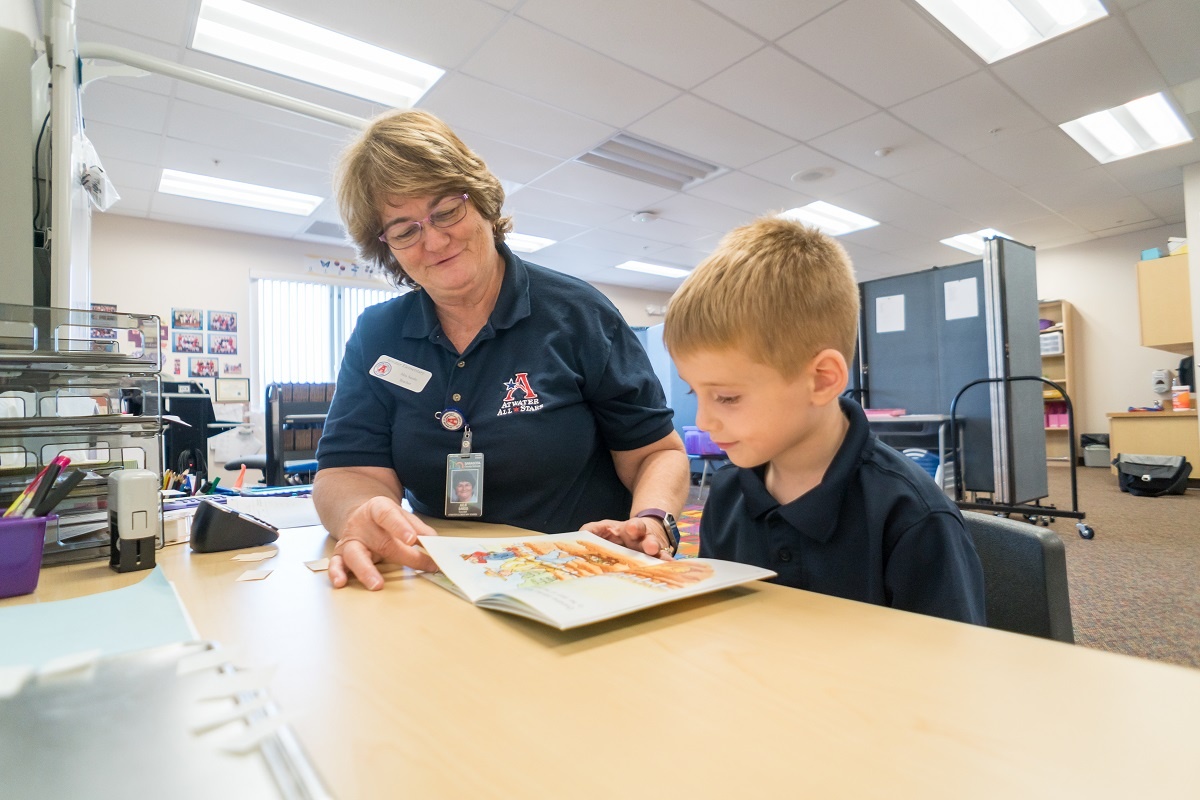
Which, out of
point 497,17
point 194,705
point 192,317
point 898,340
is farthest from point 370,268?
point 192,317

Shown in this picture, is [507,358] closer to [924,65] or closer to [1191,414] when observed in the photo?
[924,65]

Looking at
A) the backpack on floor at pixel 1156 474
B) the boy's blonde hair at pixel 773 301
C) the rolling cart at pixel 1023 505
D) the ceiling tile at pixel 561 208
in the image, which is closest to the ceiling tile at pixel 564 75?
the ceiling tile at pixel 561 208

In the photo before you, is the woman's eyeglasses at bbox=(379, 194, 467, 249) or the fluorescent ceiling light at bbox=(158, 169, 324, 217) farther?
the fluorescent ceiling light at bbox=(158, 169, 324, 217)

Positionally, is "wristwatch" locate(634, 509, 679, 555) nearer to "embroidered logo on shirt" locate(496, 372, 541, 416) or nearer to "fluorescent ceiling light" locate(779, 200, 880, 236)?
"embroidered logo on shirt" locate(496, 372, 541, 416)

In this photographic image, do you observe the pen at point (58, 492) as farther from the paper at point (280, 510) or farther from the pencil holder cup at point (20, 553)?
the paper at point (280, 510)

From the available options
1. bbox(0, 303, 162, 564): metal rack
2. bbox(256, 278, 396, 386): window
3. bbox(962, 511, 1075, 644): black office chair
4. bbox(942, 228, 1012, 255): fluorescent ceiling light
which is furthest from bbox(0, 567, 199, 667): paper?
bbox(942, 228, 1012, 255): fluorescent ceiling light

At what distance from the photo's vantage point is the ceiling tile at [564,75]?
2.85 meters

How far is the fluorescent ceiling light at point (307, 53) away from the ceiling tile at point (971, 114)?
271cm

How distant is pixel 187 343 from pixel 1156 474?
7.82m

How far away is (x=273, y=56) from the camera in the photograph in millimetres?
2938

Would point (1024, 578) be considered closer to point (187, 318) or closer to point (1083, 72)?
point (1083, 72)

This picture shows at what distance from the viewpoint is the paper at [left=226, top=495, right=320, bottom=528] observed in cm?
109

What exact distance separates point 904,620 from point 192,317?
596 centimetres

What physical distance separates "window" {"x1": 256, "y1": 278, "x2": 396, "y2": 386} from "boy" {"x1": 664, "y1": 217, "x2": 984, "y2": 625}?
507 cm
